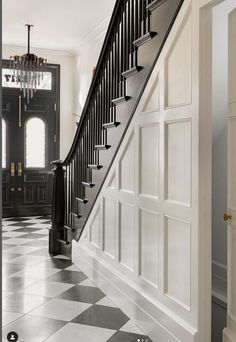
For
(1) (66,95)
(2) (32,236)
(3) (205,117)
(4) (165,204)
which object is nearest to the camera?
(3) (205,117)

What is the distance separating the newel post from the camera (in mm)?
5047

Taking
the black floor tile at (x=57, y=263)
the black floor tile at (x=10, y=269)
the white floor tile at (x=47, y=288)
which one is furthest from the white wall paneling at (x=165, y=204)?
the black floor tile at (x=10, y=269)

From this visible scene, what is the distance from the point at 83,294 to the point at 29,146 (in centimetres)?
504

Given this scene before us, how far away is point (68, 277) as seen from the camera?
405cm

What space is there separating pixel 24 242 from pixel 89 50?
3.88 meters

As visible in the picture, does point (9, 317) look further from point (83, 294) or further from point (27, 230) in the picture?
point (27, 230)

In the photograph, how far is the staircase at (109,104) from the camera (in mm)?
2723

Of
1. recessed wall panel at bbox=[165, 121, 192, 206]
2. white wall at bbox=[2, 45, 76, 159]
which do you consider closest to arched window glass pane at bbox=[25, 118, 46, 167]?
white wall at bbox=[2, 45, 76, 159]

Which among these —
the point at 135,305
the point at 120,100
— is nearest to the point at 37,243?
the point at 135,305

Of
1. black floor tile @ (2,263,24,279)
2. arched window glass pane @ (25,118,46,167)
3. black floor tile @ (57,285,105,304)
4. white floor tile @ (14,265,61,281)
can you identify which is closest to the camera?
black floor tile @ (57,285,105,304)

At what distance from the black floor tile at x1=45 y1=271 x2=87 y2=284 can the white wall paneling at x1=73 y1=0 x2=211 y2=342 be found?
26.7 inches

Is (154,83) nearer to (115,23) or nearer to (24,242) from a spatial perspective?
(115,23)

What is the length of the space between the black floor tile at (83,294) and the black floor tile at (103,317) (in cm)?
19

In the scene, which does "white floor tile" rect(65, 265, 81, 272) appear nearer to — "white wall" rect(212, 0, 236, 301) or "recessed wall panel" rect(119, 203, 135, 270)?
"recessed wall panel" rect(119, 203, 135, 270)
